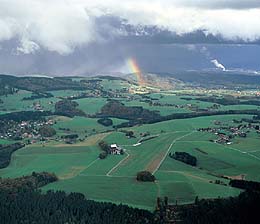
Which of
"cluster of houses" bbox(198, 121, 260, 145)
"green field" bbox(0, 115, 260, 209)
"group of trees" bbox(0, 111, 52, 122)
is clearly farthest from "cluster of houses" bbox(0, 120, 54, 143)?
"cluster of houses" bbox(198, 121, 260, 145)

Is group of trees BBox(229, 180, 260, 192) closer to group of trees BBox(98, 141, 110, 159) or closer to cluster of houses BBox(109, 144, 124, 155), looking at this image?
group of trees BBox(98, 141, 110, 159)

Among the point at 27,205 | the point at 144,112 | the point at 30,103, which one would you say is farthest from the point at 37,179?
the point at 30,103

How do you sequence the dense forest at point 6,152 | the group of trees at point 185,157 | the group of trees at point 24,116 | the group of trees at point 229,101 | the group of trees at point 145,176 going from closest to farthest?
the group of trees at point 145,176 → the group of trees at point 185,157 → the dense forest at point 6,152 → the group of trees at point 24,116 → the group of trees at point 229,101

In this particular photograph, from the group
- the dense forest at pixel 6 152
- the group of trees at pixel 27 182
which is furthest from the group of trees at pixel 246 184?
the dense forest at pixel 6 152

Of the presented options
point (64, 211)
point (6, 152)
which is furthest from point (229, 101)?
point (64, 211)

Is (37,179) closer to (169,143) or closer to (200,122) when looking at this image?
(169,143)

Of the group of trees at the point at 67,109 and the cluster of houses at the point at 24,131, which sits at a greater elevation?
the group of trees at the point at 67,109

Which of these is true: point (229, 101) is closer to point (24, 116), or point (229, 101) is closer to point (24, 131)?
point (24, 116)

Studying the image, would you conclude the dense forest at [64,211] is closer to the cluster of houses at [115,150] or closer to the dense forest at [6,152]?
the dense forest at [6,152]
